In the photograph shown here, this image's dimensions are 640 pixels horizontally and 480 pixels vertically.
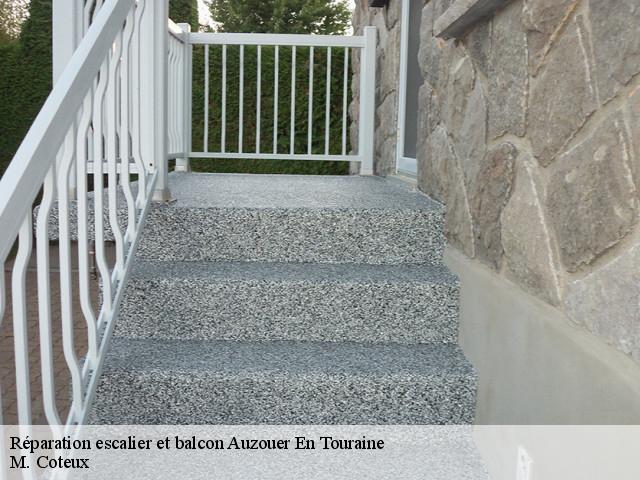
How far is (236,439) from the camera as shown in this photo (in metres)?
1.93

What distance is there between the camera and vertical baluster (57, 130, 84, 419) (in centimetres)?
149

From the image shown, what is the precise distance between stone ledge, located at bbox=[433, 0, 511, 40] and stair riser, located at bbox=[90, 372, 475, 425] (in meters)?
1.03

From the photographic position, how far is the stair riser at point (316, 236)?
2.43 meters

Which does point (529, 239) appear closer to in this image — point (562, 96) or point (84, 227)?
point (562, 96)

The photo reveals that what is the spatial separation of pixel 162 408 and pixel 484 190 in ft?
3.61

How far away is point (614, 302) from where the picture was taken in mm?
1165

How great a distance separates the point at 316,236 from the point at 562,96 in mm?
1196

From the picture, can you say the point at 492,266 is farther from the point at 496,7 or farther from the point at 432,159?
the point at 432,159

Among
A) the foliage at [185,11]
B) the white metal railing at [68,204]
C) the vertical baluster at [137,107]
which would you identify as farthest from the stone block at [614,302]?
the foliage at [185,11]

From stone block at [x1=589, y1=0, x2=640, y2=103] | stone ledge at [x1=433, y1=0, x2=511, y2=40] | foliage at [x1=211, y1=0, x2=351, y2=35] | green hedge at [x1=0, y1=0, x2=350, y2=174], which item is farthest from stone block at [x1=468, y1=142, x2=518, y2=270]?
foliage at [x1=211, y1=0, x2=351, y2=35]

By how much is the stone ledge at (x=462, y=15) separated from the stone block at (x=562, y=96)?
39 cm

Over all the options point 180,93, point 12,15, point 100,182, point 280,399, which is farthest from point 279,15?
point 280,399

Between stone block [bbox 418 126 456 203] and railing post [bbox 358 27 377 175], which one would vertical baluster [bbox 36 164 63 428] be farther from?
railing post [bbox 358 27 377 175]

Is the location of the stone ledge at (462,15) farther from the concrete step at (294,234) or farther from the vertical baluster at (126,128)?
the vertical baluster at (126,128)
